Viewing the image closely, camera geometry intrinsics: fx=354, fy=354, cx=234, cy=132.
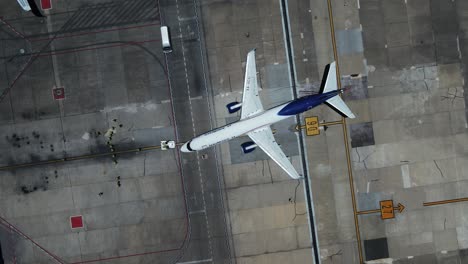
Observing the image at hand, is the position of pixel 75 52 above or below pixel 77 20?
below

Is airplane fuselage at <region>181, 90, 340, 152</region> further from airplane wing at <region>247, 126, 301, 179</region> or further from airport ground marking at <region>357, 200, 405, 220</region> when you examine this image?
Answer: airport ground marking at <region>357, 200, 405, 220</region>

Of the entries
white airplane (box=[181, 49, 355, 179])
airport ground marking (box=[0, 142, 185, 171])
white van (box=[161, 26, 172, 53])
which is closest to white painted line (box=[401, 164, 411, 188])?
white airplane (box=[181, 49, 355, 179])

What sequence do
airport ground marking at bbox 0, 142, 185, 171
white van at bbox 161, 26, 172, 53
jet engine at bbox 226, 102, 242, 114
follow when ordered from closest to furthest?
1. jet engine at bbox 226, 102, 242, 114
2. white van at bbox 161, 26, 172, 53
3. airport ground marking at bbox 0, 142, 185, 171

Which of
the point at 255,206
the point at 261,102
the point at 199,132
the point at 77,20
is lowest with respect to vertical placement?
the point at 255,206

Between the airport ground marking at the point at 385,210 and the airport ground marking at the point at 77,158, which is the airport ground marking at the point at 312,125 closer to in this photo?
the airport ground marking at the point at 385,210

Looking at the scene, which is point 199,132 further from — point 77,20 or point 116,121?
point 77,20

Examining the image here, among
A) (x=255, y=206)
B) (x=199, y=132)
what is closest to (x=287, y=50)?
(x=199, y=132)
